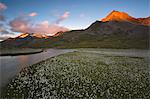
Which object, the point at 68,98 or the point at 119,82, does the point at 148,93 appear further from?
the point at 68,98

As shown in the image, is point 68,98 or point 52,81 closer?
point 68,98

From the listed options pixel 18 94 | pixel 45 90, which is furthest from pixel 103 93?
pixel 18 94

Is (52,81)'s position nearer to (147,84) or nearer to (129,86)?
(129,86)

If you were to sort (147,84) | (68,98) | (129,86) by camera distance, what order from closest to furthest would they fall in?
(68,98)
(129,86)
(147,84)

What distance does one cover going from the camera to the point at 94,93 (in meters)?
13.8

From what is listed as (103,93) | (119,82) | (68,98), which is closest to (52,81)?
(68,98)

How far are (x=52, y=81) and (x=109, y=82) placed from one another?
5837 millimetres

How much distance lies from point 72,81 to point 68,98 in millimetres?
3846

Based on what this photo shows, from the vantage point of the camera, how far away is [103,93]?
45.3 feet

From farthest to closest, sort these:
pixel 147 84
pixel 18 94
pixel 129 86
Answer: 1. pixel 147 84
2. pixel 129 86
3. pixel 18 94

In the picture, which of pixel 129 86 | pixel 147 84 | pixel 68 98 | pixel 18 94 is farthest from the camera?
pixel 147 84

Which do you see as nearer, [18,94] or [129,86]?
[18,94]

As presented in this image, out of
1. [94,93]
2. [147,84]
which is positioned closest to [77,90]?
[94,93]

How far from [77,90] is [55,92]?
1.95m
